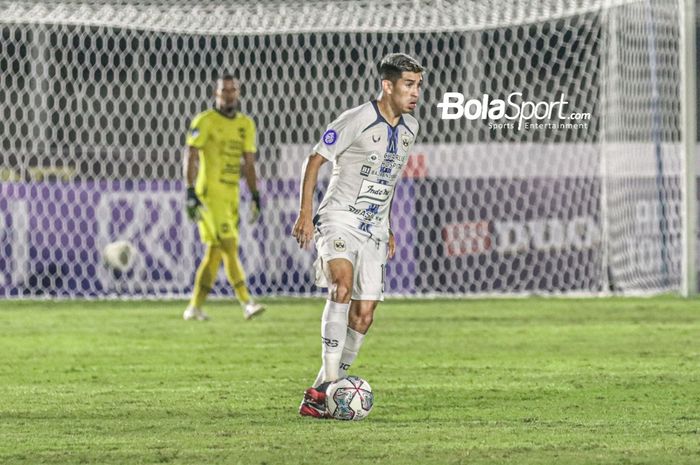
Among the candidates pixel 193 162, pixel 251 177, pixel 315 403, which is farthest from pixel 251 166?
pixel 315 403

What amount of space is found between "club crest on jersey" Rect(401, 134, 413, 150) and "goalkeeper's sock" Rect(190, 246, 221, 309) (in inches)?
242

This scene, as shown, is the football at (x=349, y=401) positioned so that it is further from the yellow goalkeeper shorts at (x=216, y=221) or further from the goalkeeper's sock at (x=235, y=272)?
the yellow goalkeeper shorts at (x=216, y=221)

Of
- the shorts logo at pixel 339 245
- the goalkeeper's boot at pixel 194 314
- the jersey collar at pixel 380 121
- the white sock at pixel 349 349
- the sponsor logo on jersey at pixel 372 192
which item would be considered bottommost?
the goalkeeper's boot at pixel 194 314

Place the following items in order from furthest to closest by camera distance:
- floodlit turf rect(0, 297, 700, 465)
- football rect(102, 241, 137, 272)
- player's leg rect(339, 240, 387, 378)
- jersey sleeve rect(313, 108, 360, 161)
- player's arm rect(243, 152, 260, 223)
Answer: football rect(102, 241, 137, 272)
player's arm rect(243, 152, 260, 223)
player's leg rect(339, 240, 387, 378)
jersey sleeve rect(313, 108, 360, 161)
floodlit turf rect(0, 297, 700, 465)

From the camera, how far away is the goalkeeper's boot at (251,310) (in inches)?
509

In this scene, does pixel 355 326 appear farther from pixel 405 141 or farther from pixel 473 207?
pixel 473 207

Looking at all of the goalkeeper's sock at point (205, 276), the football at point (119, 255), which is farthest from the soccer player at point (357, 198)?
the football at point (119, 255)

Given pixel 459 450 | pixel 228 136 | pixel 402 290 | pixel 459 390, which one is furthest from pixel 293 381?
pixel 402 290

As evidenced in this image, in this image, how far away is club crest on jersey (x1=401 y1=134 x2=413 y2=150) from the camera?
720 cm

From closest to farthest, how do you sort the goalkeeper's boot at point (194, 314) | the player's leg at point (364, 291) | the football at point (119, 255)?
1. the player's leg at point (364, 291)
2. the goalkeeper's boot at point (194, 314)
3. the football at point (119, 255)

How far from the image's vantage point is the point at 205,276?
13.2 metres

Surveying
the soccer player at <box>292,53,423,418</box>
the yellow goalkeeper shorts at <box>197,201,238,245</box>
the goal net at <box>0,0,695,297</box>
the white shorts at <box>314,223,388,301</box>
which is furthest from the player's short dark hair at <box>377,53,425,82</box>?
the goal net at <box>0,0,695,297</box>

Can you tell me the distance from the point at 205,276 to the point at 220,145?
1.07 m

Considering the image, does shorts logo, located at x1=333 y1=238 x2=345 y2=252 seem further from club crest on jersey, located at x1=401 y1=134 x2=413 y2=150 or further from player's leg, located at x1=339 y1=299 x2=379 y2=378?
club crest on jersey, located at x1=401 y1=134 x2=413 y2=150
